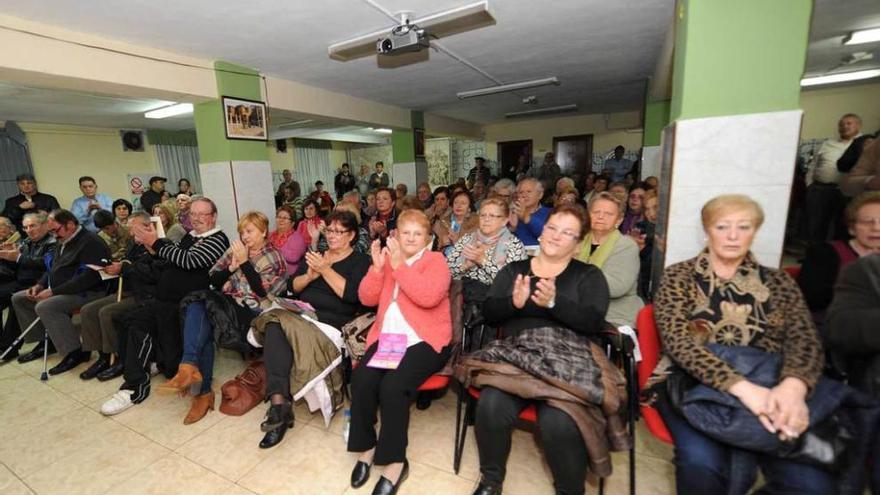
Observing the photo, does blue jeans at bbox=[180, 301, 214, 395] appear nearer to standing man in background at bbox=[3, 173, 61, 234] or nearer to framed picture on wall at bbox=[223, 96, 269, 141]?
framed picture on wall at bbox=[223, 96, 269, 141]

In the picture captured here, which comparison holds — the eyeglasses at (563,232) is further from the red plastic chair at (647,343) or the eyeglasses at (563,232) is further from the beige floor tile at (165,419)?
the beige floor tile at (165,419)

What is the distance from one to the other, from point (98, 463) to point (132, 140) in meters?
9.04

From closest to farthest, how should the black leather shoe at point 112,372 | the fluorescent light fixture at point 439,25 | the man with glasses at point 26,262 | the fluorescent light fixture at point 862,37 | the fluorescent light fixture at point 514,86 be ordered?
the fluorescent light fixture at point 439,25 < the black leather shoe at point 112,372 < the man with glasses at point 26,262 < the fluorescent light fixture at point 862,37 < the fluorescent light fixture at point 514,86

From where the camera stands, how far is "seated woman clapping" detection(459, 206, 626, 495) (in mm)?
1470

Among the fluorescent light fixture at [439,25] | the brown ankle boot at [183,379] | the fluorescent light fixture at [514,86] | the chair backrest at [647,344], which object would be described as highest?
the fluorescent light fixture at [514,86]

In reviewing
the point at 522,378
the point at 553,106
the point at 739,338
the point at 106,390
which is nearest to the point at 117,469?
the point at 106,390

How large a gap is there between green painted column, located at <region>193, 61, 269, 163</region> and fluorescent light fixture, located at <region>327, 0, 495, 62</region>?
1320 mm

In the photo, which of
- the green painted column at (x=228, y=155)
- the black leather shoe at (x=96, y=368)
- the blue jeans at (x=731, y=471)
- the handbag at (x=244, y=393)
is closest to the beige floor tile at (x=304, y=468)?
the handbag at (x=244, y=393)

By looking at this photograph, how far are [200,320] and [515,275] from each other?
197cm

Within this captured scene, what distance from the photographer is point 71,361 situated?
9.86ft

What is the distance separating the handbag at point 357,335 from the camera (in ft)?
6.91

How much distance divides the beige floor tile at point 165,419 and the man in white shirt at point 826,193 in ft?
18.3

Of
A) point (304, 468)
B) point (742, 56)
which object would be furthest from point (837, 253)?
point (304, 468)

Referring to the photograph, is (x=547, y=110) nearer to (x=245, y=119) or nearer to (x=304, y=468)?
(x=245, y=119)
